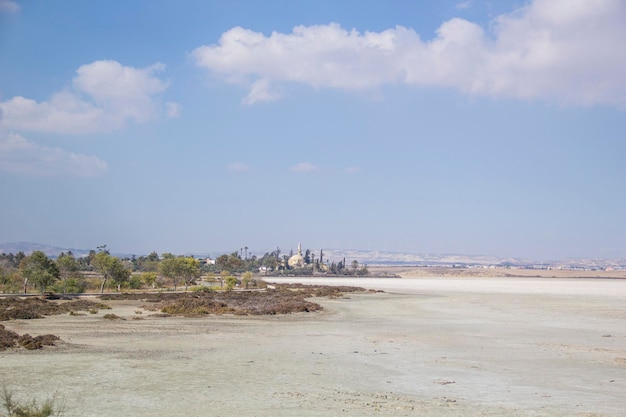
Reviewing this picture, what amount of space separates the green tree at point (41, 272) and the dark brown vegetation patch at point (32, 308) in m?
11.8

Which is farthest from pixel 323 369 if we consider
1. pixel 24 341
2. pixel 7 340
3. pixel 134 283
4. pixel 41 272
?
pixel 134 283

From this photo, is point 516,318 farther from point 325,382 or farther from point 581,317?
point 325,382

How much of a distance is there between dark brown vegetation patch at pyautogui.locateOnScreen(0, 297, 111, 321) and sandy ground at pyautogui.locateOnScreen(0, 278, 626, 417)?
2.12 m

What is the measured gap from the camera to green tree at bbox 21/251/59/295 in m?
53.5

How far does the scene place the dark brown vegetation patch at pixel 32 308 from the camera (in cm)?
3219

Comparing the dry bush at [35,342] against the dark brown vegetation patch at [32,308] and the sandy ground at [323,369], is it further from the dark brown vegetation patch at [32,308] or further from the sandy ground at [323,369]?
Result: the dark brown vegetation patch at [32,308]

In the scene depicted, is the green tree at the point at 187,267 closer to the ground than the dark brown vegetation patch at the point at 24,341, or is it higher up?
higher up

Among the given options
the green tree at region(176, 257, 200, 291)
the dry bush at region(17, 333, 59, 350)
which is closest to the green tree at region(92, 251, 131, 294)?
the green tree at region(176, 257, 200, 291)

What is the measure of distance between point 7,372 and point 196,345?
7.61m

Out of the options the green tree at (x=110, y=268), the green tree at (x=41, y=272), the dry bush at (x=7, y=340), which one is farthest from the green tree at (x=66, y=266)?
the dry bush at (x=7, y=340)

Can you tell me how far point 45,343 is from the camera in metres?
20.6

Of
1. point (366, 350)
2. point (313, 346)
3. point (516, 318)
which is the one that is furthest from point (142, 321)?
point (516, 318)

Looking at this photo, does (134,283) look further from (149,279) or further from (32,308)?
(32,308)

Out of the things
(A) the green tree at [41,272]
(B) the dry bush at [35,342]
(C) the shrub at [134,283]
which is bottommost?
(C) the shrub at [134,283]
